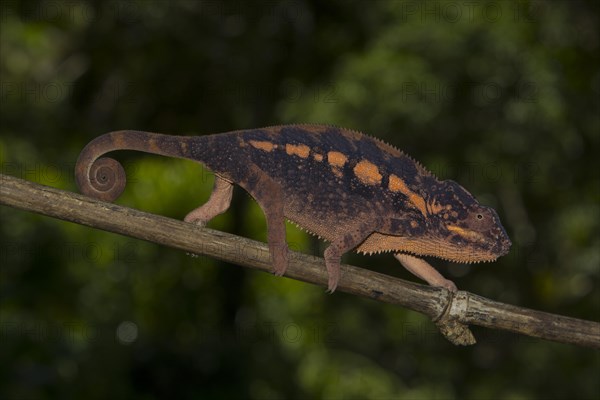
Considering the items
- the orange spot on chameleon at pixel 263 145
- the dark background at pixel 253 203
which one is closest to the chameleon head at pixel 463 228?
the orange spot on chameleon at pixel 263 145

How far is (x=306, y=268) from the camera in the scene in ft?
8.31

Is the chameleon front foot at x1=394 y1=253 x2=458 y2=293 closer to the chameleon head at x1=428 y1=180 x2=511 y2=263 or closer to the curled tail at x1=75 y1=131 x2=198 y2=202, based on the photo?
the chameleon head at x1=428 y1=180 x2=511 y2=263

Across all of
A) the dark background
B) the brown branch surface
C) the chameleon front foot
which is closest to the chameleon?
the brown branch surface

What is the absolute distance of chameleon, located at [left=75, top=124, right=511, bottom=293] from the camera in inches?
105

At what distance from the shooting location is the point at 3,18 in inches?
445

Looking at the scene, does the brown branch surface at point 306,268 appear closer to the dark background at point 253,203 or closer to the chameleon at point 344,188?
the chameleon at point 344,188

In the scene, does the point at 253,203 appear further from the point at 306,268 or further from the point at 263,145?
the point at 306,268

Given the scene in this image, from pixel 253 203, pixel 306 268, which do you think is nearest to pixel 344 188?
pixel 306 268

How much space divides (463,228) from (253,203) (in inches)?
271

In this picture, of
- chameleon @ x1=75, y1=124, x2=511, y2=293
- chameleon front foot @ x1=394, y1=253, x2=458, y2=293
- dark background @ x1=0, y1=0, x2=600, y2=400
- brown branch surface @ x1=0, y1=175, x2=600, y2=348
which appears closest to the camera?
brown branch surface @ x1=0, y1=175, x2=600, y2=348

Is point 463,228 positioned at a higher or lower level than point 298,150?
lower

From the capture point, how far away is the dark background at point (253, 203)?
7562 millimetres

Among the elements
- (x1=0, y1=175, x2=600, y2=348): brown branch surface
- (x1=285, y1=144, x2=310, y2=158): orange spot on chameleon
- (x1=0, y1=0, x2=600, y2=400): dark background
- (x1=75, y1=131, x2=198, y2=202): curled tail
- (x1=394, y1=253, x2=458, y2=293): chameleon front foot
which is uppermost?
(x1=285, y1=144, x2=310, y2=158): orange spot on chameleon

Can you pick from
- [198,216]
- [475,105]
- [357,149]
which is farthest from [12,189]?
[475,105]
